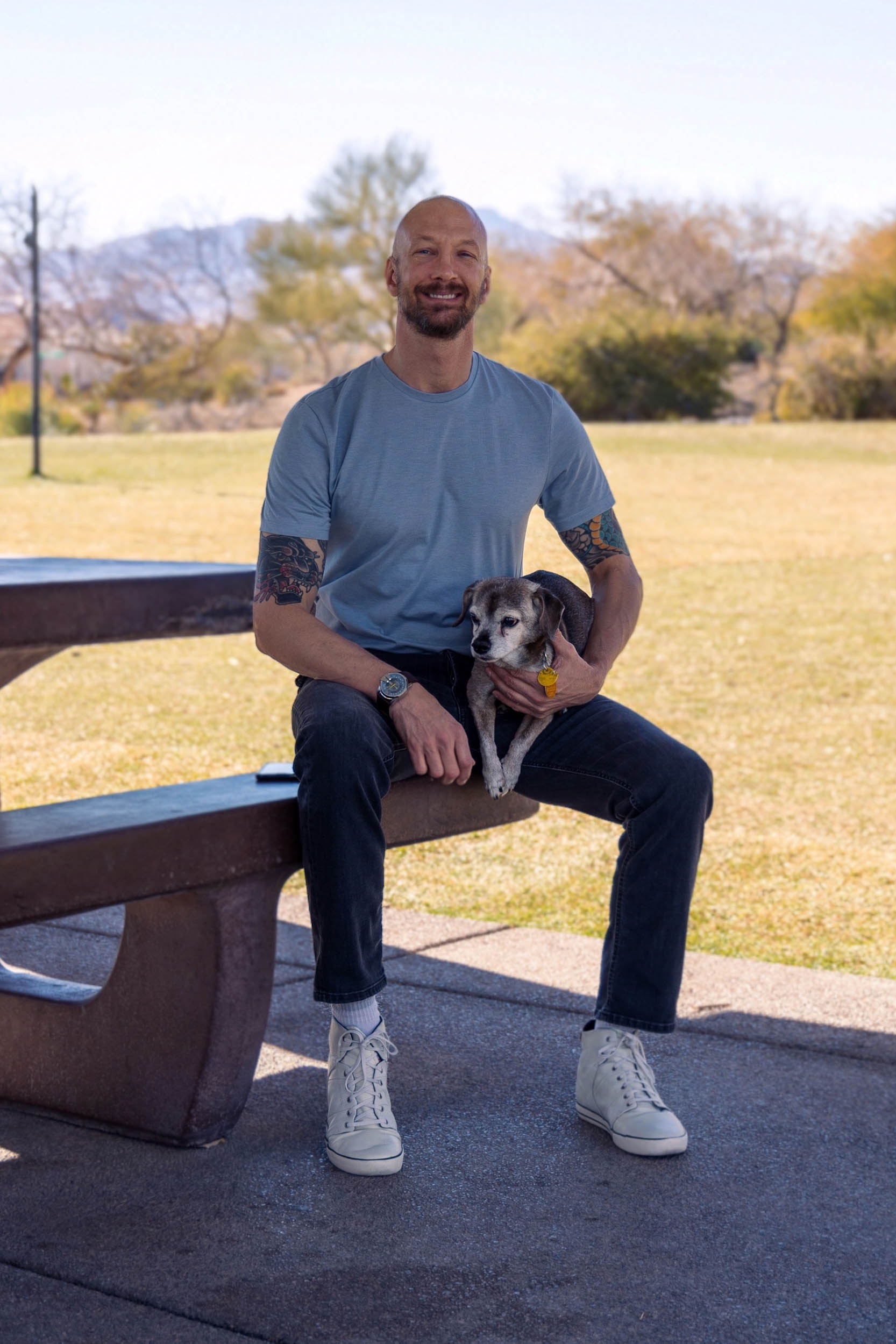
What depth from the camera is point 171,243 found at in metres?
44.5

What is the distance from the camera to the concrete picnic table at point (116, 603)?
2445 mm

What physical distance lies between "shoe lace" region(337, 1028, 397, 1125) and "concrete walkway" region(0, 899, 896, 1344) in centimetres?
11

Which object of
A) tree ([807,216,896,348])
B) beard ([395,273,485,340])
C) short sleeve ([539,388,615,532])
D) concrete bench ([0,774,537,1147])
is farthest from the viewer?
tree ([807,216,896,348])

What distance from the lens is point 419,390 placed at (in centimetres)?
290

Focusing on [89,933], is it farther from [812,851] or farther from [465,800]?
[812,851]

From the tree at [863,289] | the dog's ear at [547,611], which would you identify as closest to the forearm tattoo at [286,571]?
the dog's ear at [547,611]

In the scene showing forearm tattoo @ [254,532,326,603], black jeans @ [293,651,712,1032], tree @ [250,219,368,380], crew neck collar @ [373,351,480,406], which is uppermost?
tree @ [250,219,368,380]

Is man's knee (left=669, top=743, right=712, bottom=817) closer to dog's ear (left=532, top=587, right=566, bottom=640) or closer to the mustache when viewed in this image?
dog's ear (left=532, top=587, right=566, bottom=640)

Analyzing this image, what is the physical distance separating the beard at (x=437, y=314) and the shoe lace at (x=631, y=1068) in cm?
136

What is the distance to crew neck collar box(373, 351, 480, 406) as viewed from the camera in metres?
2.88

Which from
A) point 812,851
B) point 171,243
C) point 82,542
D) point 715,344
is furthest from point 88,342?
point 812,851

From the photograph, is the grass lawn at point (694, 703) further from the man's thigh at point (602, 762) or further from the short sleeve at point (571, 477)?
the man's thigh at point (602, 762)

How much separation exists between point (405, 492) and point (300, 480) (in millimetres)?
201

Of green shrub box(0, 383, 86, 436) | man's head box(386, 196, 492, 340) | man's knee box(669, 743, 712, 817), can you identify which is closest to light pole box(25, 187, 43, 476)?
green shrub box(0, 383, 86, 436)
